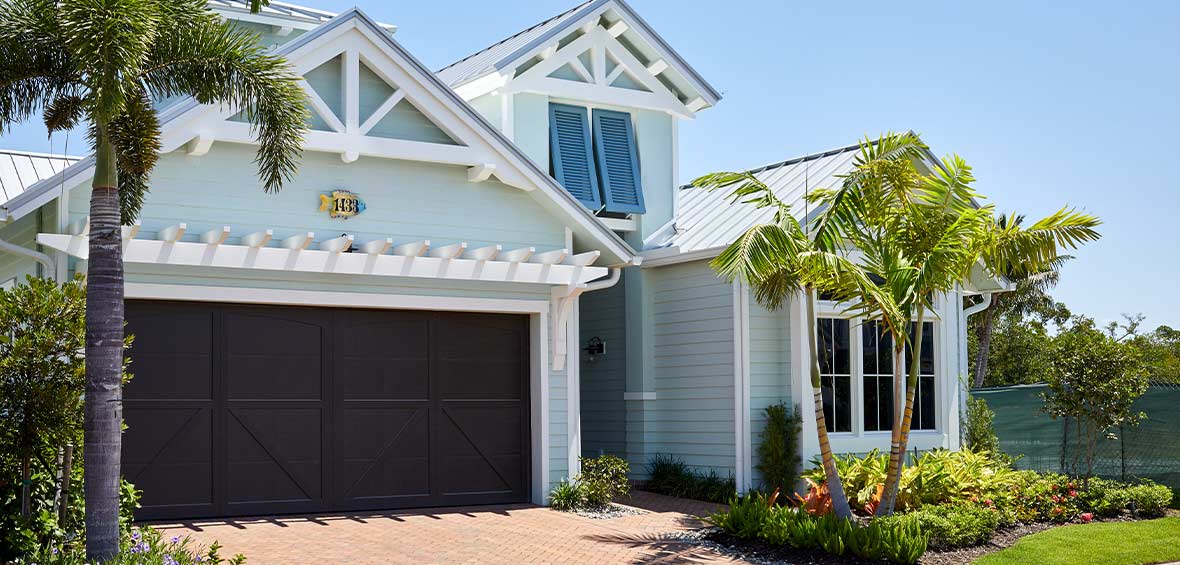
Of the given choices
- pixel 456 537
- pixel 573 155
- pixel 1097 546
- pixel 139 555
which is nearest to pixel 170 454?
pixel 456 537

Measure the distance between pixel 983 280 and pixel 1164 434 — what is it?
3300mm

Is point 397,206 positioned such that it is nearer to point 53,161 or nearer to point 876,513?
point 53,161

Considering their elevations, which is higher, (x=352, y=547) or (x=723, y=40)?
(x=723, y=40)

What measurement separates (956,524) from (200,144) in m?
8.75

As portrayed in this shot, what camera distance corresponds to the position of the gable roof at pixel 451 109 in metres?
11.3

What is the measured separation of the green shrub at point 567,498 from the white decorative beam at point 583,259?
2676mm

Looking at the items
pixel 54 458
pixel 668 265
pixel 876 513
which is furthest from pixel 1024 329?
pixel 54 458

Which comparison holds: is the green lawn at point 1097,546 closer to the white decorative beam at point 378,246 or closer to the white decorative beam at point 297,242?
the white decorative beam at point 378,246

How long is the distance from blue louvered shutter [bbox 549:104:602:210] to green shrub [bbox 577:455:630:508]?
167 inches

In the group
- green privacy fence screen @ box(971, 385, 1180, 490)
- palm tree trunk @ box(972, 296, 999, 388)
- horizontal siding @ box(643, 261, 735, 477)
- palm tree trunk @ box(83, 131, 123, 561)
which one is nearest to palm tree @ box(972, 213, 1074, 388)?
palm tree trunk @ box(972, 296, 999, 388)

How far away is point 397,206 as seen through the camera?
13.8 m

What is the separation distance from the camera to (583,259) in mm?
14352

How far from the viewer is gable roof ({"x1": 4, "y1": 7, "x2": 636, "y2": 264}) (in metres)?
11.3

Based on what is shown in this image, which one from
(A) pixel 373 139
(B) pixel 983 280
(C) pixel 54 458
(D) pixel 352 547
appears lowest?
(D) pixel 352 547
